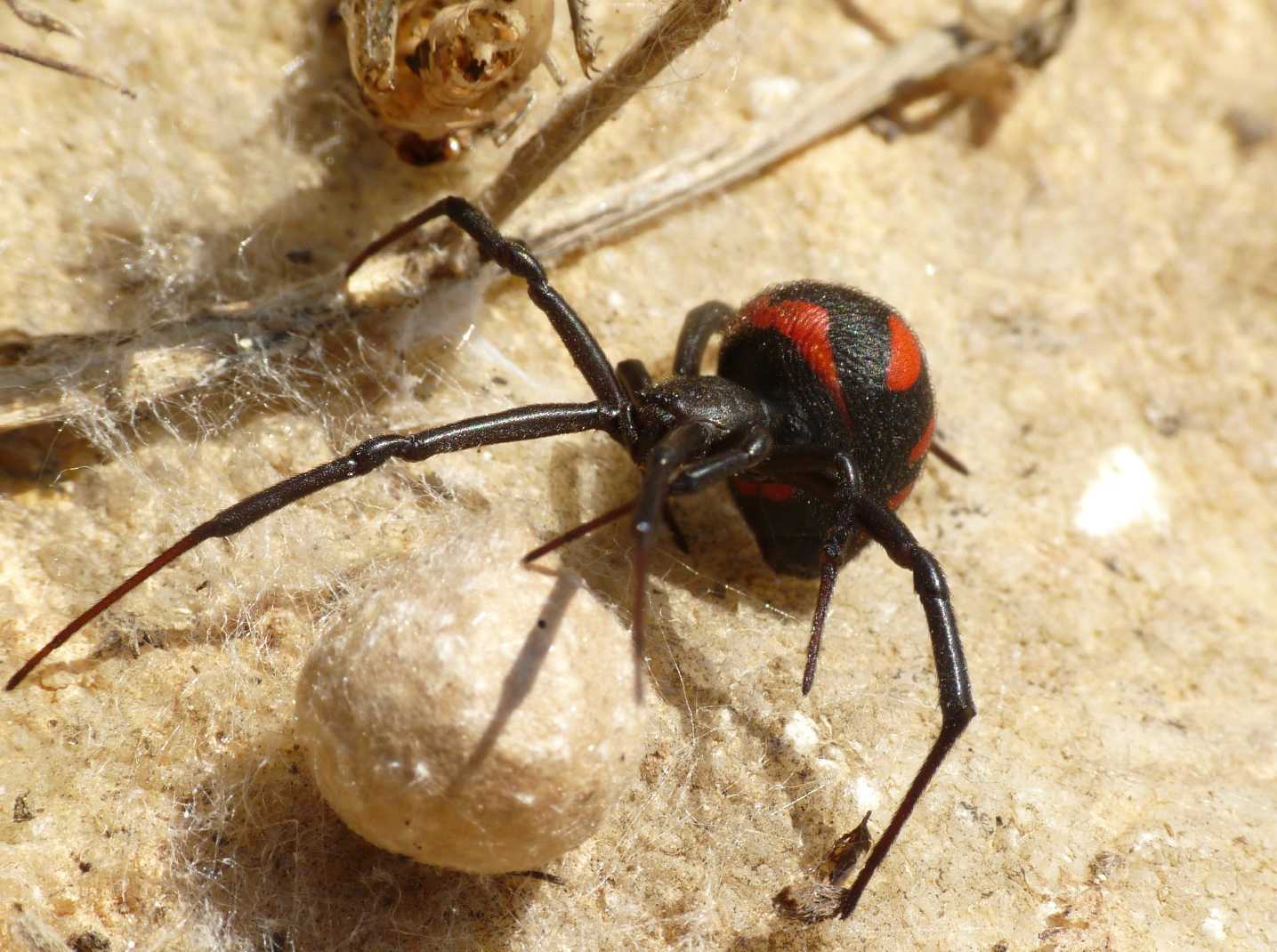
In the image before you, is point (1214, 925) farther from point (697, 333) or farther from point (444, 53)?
point (444, 53)

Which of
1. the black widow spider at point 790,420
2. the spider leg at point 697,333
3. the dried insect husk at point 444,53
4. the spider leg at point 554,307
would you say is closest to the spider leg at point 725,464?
the black widow spider at point 790,420

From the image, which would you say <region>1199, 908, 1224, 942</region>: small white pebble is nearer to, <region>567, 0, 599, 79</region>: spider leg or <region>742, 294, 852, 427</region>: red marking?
<region>742, 294, 852, 427</region>: red marking

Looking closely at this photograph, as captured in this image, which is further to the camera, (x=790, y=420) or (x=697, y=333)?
(x=697, y=333)

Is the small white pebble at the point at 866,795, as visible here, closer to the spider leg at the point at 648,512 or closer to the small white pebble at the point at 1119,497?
the spider leg at the point at 648,512

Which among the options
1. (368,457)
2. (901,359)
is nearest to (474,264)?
(368,457)

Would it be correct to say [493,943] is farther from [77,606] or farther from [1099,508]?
[1099,508]

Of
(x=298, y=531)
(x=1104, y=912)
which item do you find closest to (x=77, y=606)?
(x=298, y=531)
